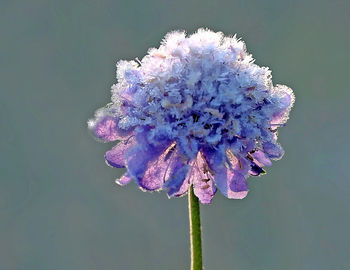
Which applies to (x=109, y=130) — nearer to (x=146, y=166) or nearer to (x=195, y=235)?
(x=146, y=166)

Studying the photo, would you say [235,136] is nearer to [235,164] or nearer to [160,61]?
[235,164]

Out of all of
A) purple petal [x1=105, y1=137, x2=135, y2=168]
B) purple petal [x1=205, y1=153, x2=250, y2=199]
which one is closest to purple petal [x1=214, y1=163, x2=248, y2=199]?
purple petal [x1=205, y1=153, x2=250, y2=199]

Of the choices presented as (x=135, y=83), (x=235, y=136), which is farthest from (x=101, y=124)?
(x=235, y=136)

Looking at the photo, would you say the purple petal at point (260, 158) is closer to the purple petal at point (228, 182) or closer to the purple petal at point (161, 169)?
the purple petal at point (228, 182)

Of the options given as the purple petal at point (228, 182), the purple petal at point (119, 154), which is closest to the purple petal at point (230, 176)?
the purple petal at point (228, 182)

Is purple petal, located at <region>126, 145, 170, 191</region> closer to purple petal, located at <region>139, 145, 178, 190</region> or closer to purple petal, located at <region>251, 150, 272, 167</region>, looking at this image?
purple petal, located at <region>139, 145, 178, 190</region>
